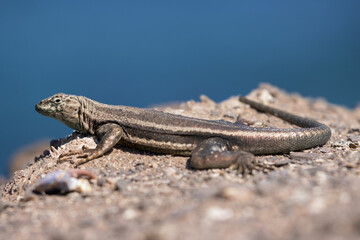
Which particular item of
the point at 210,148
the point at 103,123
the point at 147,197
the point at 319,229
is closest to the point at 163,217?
the point at 147,197

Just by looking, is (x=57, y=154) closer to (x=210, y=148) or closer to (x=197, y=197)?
(x=210, y=148)

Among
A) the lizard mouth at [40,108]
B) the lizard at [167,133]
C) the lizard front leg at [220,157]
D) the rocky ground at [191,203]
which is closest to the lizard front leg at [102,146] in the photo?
the lizard at [167,133]

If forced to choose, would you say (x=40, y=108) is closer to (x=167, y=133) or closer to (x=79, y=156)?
(x=79, y=156)

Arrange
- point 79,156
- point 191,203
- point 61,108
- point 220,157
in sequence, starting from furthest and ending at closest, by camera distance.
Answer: point 61,108 < point 79,156 < point 220,157 < point 191,203

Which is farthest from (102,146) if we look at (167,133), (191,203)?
(191,203)

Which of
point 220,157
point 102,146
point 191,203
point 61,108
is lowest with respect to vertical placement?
point 191,203

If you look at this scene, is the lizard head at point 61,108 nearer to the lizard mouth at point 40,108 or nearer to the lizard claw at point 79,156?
the lizard mouth at point 40,108
